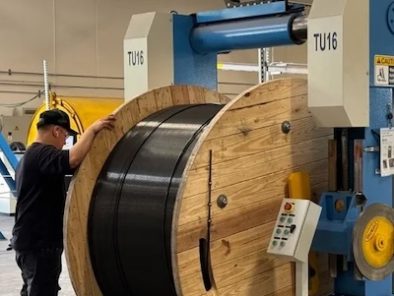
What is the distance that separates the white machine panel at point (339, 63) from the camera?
2807mm

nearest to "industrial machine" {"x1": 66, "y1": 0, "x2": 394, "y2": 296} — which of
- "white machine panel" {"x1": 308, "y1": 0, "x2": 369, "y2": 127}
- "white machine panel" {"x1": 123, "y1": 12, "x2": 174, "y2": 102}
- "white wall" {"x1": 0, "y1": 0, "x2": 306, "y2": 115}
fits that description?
"white machine panel" {"x1": 308, "y1": 0, "x2": 369, "y2": 127}

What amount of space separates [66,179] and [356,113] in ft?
5.84

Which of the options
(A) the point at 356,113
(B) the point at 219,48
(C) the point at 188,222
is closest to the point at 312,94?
(A) the point at 356,113

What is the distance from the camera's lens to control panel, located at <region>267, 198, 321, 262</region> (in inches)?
108

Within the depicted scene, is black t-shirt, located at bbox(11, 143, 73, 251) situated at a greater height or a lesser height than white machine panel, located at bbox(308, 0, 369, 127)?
lesser

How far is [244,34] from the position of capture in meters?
3.62

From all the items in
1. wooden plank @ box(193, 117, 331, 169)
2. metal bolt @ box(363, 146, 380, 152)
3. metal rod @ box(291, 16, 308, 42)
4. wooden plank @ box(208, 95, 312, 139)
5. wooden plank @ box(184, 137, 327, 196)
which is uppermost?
metal rod @ box(291, 16, 308, 42)

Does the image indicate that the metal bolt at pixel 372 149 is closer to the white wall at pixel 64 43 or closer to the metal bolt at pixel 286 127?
the metal bolt at pixel 286 127

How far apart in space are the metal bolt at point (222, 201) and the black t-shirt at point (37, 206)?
115 cm

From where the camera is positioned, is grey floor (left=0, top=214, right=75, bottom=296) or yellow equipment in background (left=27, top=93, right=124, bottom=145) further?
yellow equipment in background (left=27, top=93, right=124, bottom=145)

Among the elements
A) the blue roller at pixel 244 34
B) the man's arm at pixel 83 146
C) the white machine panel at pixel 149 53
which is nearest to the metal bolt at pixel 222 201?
the man's arm at pixel 83 146

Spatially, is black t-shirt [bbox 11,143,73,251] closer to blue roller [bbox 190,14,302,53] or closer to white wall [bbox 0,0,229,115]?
blue roller [bbox 190,14,302,53]

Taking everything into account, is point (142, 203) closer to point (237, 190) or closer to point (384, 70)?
point (237, 190)

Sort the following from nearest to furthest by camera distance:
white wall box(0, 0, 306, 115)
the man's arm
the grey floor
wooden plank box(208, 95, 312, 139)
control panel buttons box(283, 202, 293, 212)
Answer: wooden plank box(208, 95, 312, 139)
control panel buttons box(283, 202, 293, 212)
the man's arm
the grey floor
white wall box(0, 0, 306, 115)
